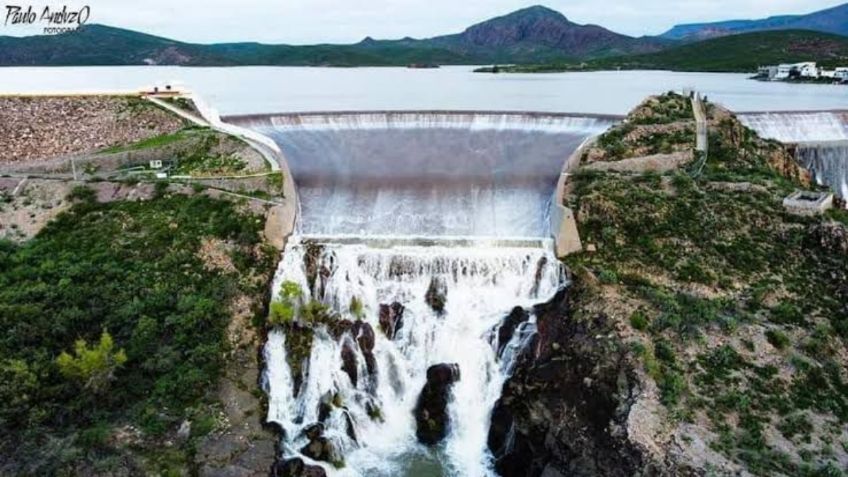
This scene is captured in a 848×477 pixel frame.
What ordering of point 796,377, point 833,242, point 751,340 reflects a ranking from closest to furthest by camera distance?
point 796,377, point 751,340, point 833,242

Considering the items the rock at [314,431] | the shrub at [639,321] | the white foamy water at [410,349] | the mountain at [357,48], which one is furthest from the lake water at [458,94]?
the mountain at [357,48]

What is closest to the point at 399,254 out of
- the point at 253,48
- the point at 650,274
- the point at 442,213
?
the point at 442,213

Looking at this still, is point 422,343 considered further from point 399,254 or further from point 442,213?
point 442,213

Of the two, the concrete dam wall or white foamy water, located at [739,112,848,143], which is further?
white foamy water, located at [739,112,848,143]

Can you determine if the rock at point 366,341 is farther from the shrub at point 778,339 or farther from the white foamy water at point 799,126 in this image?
the white foamy water at point 799,126

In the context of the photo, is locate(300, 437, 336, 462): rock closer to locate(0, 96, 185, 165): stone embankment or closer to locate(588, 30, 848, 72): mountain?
locate(0, 96, 185, 165): stone embankment

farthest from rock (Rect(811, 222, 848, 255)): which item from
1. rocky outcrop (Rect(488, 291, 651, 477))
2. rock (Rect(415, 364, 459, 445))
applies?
rock (Rect(415, 364, 459, 445))
